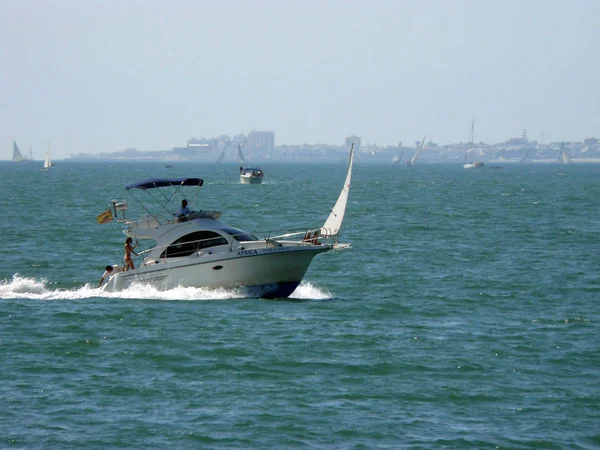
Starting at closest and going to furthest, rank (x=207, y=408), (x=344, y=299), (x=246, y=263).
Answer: (x=207, y=408), (x=246, y=263), (x=344, y=299)

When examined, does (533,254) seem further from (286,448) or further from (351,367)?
(286,448)

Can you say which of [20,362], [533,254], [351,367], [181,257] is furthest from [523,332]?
[533,254]

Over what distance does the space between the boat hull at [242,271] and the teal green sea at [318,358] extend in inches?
16.0

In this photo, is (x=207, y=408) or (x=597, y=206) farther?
(x=597, y=206)

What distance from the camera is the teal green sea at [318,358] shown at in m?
20.2

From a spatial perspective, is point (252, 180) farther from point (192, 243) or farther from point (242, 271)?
point (242, 271)

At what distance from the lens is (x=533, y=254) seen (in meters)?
50.7

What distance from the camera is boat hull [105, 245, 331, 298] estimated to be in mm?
32750

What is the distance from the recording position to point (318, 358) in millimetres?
25938

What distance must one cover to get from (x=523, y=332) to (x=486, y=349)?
2.91 meters

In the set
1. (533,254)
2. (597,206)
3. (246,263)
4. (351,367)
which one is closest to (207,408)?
(351,367)

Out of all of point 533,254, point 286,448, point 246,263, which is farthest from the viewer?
point 533,254

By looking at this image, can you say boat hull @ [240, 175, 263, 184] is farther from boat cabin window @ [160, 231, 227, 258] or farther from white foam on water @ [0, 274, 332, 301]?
boat cabin window @ [160, 231, 227, 258]

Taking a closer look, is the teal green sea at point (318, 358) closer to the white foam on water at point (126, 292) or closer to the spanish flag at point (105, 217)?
the white foam on water at point (126, 292)
